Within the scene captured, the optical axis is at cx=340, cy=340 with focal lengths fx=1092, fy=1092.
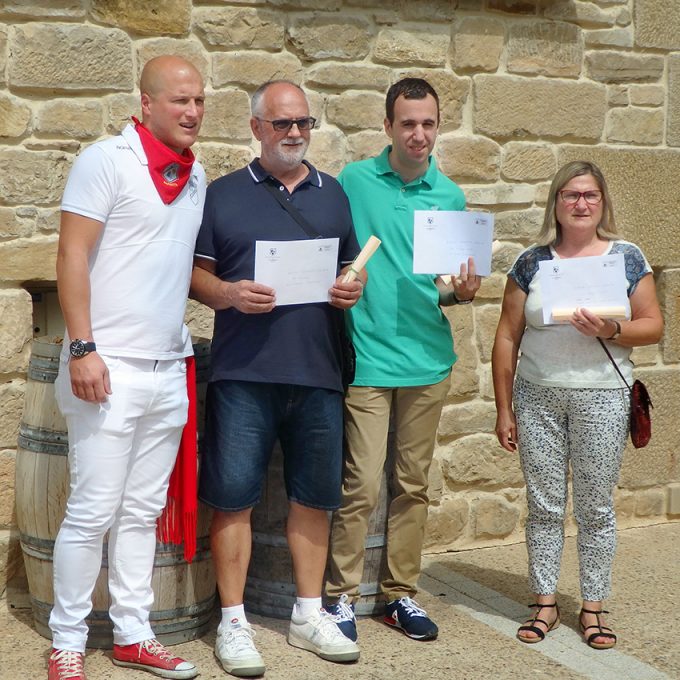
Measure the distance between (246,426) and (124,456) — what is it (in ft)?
1.39

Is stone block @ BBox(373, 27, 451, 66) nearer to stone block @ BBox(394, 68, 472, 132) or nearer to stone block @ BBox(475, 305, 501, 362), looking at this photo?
stone block @ BBox(394, 68, 472, 132)

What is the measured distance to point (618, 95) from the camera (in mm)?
5184

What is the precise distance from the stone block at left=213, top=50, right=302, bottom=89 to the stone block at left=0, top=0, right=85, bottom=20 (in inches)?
22.3

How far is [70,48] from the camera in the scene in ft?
13.5

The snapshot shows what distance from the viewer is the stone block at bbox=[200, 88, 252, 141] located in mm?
4379

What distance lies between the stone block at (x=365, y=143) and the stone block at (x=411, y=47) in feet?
1.04

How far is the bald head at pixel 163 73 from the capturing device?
11.1 feet

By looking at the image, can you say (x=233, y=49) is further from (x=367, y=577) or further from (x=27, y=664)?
(x=27, y=664)

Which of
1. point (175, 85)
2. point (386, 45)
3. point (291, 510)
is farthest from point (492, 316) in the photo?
point (175, 85)

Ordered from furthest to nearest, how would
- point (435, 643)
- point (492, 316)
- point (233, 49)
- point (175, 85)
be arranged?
point (492, 316) → point (233, 49) → point (435, 643) → point (175, 85)

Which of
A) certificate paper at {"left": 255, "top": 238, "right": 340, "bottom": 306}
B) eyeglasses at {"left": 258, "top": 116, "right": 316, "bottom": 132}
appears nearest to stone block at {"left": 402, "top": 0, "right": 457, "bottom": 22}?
eyeglasses at {"left": 258, "top": 116, "right": 316, "bottom": 132}

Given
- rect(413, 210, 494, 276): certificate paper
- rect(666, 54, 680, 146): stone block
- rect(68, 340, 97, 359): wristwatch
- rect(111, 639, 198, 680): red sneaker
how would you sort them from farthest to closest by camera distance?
1. rect(666, 54, 680, 146): stone block
2. rect(413, 210, 494, 276): certificate paper
3. rect(111, 639, 198, 680): red sneaker
4. rect(68, 340, 97, 359): wristwatch

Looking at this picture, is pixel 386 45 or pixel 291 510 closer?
pixel 291 510

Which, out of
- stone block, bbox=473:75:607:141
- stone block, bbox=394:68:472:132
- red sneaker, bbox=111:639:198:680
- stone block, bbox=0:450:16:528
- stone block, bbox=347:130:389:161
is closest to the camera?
red sneaker, bbox=111:639:198:680
